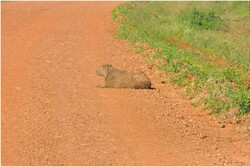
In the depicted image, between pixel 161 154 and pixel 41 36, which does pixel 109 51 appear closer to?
pixel 41 36

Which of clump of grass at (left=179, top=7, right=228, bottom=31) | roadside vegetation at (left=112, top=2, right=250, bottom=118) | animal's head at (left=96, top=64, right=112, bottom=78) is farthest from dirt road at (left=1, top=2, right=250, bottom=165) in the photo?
clump of grass at (left=179, top=7, right=228, bottom=31)

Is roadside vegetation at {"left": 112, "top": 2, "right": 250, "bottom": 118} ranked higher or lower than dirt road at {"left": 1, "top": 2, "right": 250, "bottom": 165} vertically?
lower

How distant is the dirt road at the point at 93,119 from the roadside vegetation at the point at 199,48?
31 cm

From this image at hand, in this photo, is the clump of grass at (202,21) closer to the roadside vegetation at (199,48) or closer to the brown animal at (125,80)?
the roadside vegetation at (199,48)

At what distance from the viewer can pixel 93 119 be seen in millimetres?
7336

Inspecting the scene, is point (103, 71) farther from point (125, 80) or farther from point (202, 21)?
point (202, 21)

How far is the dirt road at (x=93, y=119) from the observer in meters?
6.21

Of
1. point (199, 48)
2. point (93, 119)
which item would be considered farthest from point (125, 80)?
point (199, 48)

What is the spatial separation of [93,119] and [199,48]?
7.21m

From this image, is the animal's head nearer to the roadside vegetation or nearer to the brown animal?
the brown animal

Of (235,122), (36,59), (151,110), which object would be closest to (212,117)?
(235,122)

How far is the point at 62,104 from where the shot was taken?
7945mm

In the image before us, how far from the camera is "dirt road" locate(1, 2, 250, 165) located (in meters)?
6.21

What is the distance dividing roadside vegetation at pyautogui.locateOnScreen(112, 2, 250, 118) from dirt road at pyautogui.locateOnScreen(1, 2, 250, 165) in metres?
0.31
